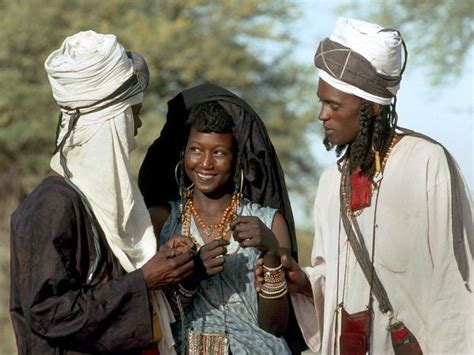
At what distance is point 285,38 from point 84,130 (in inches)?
441

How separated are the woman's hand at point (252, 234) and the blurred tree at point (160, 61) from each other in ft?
30.1

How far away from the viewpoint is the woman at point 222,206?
587cm

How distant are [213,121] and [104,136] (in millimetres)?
771

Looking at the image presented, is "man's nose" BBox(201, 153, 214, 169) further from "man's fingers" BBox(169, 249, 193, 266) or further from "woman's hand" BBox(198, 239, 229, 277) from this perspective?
"man's fingers" BBox(169, 249, 193, 266)

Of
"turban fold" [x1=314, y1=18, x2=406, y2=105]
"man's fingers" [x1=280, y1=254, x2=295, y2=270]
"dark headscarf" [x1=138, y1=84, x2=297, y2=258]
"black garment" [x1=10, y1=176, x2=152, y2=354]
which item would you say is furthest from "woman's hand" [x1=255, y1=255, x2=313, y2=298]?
"turban fold" [x1=314, y1=18, x2=406, y2=105]

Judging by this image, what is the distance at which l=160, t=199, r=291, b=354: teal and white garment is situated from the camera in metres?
5.90

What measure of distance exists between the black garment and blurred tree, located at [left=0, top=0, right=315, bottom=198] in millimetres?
9484

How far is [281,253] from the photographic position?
5.80 metres

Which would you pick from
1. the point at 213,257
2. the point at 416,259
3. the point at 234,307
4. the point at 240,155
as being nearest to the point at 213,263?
the point at 213,257

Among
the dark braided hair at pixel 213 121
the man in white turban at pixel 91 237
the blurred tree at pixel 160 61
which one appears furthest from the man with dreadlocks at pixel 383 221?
the blurred tree at pixel 160 61

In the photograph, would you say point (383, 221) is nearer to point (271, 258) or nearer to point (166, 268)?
point (271, 258)

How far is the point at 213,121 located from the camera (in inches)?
235

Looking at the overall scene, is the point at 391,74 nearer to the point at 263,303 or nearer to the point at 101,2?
the point at 263,303

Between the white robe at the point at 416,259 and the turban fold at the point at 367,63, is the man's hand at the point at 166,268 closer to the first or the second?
the white robe at the point at 416,259
